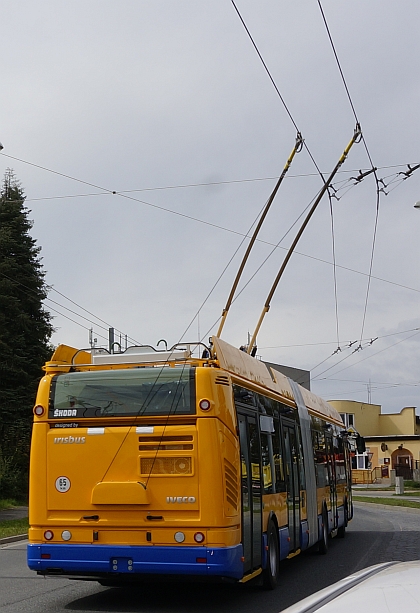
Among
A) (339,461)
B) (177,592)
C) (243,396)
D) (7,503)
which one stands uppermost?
(243,396)

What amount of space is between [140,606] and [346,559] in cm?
681

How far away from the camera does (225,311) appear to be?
14.9 m

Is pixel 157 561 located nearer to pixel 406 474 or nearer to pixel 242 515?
pixel 242 515

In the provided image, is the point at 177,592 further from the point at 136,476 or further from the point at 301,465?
the point at 301,465

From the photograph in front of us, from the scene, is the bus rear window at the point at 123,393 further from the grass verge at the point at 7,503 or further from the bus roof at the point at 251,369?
the grass verge at the point at 7,503

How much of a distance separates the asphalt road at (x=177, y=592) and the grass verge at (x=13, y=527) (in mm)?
4318

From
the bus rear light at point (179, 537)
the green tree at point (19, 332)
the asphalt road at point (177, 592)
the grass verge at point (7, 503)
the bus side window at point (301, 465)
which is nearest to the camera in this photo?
the bus rear light at point (179, 537)

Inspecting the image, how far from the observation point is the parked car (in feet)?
12.0

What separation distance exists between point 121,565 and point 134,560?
173 millimetres

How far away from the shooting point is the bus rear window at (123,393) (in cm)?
1047

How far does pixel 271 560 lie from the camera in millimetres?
12086

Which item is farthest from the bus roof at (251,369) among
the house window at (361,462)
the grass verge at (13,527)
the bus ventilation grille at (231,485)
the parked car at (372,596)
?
the house window at (361,462)

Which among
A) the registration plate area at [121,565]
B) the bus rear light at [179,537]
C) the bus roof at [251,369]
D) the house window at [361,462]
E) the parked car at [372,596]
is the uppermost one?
the bus roof at [251,369]

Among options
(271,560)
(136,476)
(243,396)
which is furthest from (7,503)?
(136,476)
